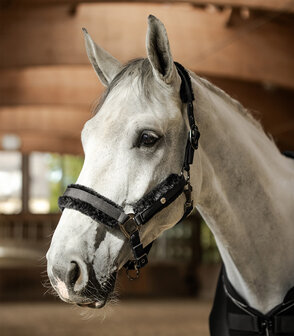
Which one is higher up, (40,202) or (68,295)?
(68,295)

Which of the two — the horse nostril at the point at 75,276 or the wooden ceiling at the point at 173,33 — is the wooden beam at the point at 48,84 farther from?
the horse nostril at the point at 75,276

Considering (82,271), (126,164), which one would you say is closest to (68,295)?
(82,271)

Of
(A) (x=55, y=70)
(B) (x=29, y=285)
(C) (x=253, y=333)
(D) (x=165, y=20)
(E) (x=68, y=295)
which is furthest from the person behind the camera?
(B) (x=29, y=285)

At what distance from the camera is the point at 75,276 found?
6.33 ft

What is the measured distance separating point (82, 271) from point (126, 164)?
36 cm

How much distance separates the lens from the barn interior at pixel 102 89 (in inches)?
334

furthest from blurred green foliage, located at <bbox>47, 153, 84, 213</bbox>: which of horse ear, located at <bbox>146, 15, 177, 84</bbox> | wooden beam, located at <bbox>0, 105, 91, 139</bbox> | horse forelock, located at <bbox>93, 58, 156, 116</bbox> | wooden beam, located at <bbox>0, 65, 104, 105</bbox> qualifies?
horse ear, located at <bbox>146, 15, 177, 84</bbox>

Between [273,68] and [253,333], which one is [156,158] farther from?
[273,68]

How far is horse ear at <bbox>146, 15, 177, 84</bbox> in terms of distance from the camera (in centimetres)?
203

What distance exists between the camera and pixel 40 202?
22172mm

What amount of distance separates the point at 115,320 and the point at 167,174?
781 centimetres

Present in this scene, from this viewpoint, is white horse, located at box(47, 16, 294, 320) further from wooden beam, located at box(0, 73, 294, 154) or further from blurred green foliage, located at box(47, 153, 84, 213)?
blurred green foliage, located at box(47, 153, 84, 213)

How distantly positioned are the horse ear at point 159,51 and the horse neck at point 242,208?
22 centimetres

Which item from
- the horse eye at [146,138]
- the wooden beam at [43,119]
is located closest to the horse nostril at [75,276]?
the horse eye at [146,138]
